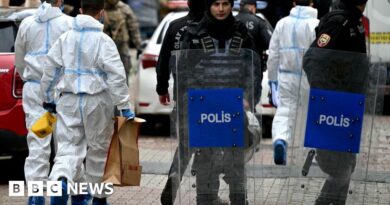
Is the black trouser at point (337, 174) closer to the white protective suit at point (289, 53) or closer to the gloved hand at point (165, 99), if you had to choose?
the gloved hand at point (165, 99)

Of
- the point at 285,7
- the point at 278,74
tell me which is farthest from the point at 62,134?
the point at 285,7

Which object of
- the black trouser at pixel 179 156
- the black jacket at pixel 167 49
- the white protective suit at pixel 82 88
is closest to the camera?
the black trouser at pixel 179 156

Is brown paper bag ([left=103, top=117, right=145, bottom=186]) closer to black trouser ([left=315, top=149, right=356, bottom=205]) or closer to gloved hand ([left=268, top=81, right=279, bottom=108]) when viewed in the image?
black trouser ([left=315, top=149, right=356, bottom=205])

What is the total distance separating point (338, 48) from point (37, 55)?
108 inches

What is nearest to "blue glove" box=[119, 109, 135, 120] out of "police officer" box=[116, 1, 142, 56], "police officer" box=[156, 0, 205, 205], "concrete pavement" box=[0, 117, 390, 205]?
"concrete pavement" box=[0, 117, 390, 205]

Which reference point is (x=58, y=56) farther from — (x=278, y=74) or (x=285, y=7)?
(x=285, y=7)

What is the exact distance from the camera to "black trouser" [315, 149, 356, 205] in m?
9.00

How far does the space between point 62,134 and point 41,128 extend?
0.58 feet

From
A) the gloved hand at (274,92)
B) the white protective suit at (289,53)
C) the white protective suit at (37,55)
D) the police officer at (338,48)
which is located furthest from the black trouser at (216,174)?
→ the gloved hand at (274,92)

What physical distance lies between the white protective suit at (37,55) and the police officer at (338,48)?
93.5 inches

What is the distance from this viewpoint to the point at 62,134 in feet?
31.3

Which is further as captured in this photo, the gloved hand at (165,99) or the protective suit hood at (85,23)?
the gloved hand at (165,99)

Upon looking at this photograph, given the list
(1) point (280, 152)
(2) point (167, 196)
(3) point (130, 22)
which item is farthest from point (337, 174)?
(3) point (130, 22)

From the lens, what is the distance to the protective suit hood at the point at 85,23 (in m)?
9.55
